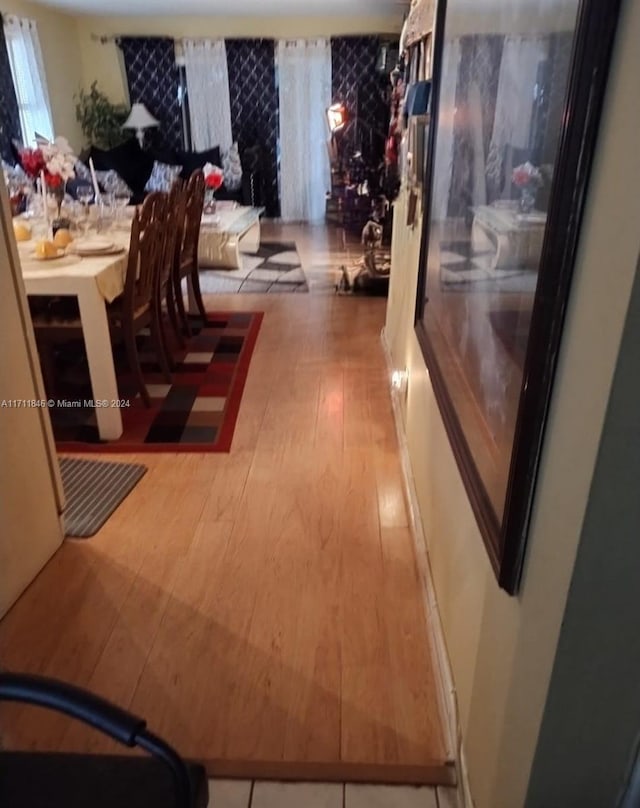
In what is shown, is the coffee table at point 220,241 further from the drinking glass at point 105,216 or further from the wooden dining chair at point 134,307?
the wooden dining chair at point 134,307

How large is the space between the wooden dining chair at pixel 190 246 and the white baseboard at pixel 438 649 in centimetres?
202

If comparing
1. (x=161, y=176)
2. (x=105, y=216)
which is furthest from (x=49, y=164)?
(x=161, y=176)

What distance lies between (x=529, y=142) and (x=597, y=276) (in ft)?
1.10

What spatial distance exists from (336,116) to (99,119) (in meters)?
2.90

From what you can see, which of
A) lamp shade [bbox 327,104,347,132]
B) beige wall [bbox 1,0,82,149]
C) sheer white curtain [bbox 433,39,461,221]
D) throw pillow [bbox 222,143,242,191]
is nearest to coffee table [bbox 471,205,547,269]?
sheer white curtain [bbox 433,39,461,221]

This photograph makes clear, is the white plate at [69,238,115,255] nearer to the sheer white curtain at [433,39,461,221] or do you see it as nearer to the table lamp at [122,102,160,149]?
the sheer white curtain at [433,39,461,221]

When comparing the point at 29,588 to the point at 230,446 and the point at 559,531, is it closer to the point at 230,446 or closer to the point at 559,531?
the point at 230,446

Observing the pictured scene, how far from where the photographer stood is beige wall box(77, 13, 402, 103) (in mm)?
7770

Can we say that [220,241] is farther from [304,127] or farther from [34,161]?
[304,127]

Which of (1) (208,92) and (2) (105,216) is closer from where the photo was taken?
(2) (105,216)

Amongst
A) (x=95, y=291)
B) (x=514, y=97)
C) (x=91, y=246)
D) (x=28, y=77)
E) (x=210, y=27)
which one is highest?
(x=210, y=27)

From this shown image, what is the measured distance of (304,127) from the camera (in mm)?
8266

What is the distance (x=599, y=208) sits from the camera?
72 centimetres

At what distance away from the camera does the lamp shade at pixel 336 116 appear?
7.40 metres
